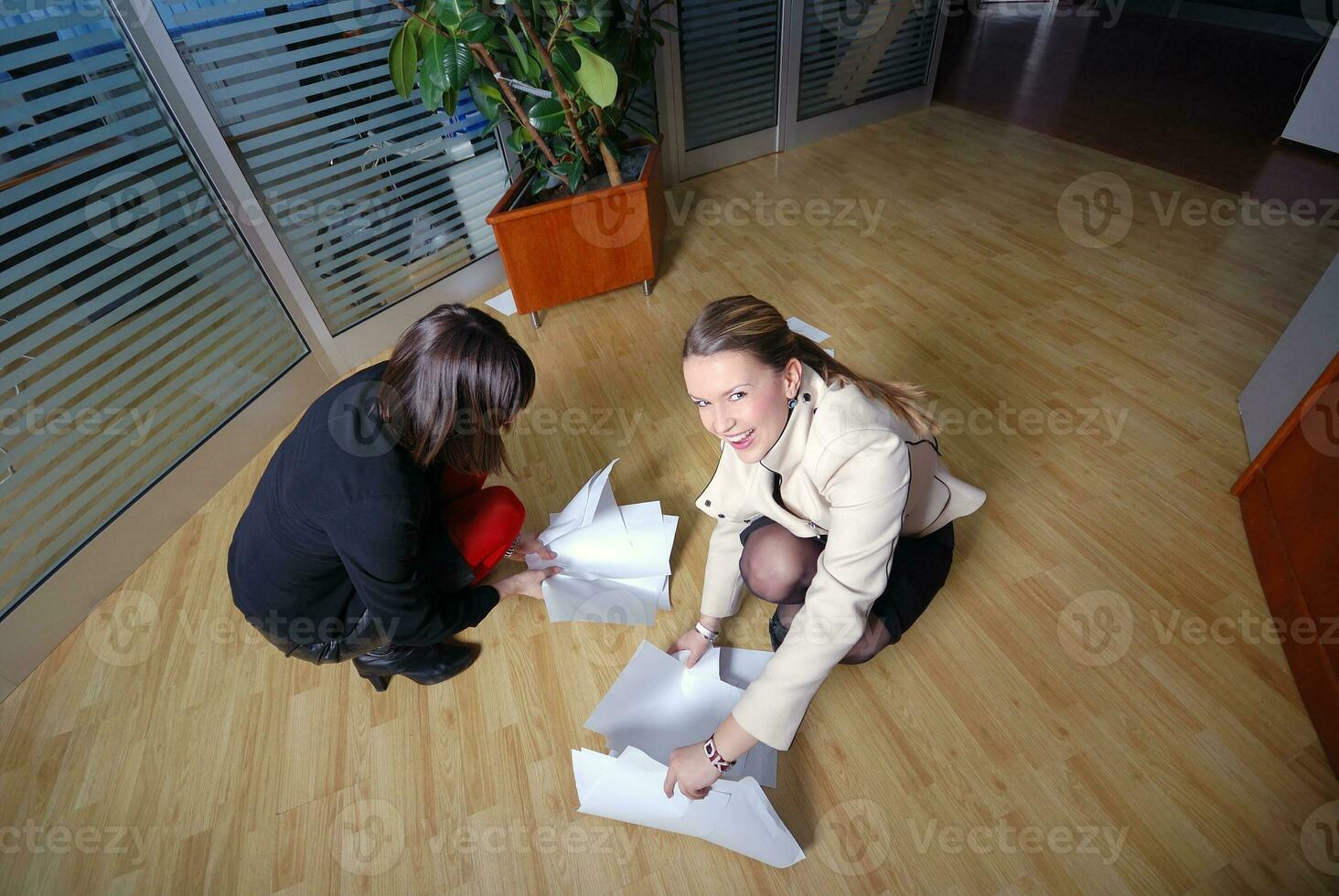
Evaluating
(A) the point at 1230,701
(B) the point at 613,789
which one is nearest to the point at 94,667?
(B) the point at 613,789

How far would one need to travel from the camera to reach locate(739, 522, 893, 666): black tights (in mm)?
1208

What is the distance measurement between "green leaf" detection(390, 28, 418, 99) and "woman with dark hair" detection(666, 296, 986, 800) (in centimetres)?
153

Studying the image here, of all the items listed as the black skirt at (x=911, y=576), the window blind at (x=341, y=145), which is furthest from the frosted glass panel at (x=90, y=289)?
the black skirt at (x=911, y=576)

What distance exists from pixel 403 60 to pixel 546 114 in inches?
17.9

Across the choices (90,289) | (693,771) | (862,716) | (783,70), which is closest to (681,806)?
(693,771)

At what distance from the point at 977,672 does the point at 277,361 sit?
7.41 feet

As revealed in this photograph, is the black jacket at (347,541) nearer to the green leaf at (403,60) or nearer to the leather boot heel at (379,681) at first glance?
the leather boot heel at (379,681)

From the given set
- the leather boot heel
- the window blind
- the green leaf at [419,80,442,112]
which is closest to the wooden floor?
the leather boot heel

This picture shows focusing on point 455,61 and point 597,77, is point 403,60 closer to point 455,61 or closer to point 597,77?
point 455,61

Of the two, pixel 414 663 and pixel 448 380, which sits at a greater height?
pixel 448 380

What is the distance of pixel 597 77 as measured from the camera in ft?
6.28

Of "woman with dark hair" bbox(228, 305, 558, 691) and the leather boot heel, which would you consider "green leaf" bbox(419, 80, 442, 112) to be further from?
the leather boot heel

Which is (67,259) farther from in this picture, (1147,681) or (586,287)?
(1147,681)

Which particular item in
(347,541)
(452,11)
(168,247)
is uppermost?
(452,11)
